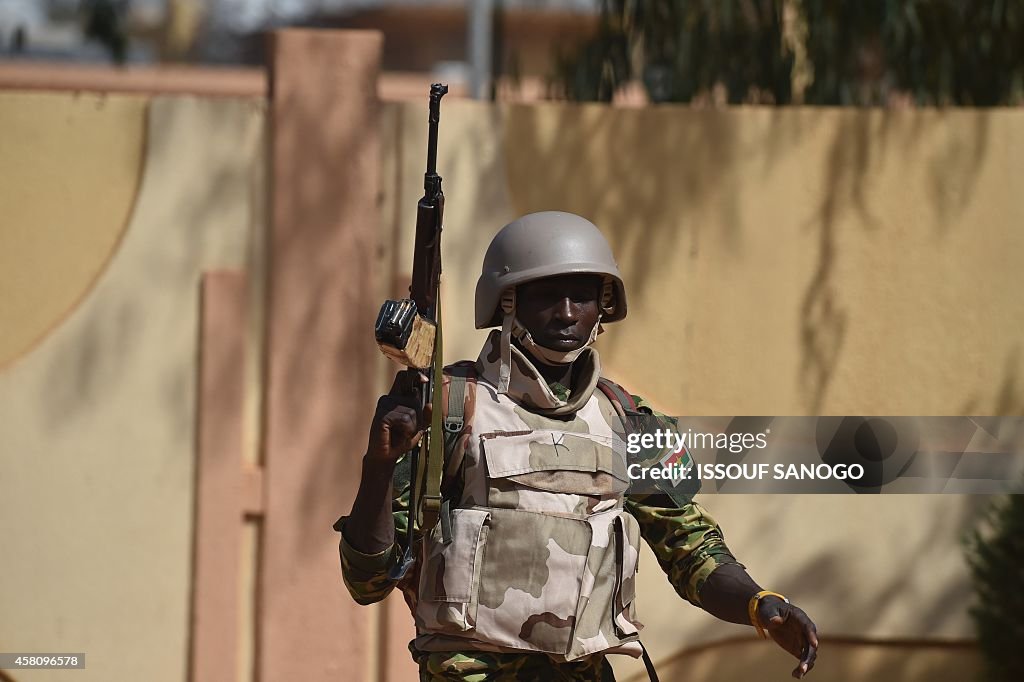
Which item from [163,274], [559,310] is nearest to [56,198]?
[163,274]

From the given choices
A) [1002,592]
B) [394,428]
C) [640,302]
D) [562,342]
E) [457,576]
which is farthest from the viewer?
[640,302]

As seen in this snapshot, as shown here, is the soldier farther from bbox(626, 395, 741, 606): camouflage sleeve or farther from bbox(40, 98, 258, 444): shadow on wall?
bbox(40, 98, 258, 444): shadow on wall

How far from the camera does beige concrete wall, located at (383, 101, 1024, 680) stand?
5.02m

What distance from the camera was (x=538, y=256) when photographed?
3.09 metres

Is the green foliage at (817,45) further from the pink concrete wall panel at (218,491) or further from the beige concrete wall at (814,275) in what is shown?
the pink concrete wall panel at (218,491)

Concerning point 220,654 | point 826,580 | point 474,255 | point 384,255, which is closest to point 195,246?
point 384,255

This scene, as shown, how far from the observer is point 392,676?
4.89 m

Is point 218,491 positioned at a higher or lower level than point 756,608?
lower

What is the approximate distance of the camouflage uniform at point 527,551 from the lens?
9.75 ft

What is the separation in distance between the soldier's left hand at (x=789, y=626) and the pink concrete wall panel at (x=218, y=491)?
244cm

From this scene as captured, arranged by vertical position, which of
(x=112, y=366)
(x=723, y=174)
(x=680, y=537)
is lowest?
(x=680, y=537)

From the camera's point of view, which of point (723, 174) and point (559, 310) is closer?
point (559, 310)

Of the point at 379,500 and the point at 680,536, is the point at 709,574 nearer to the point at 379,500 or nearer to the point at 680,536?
the point at 680,536

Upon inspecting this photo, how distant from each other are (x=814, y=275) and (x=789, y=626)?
236cm
